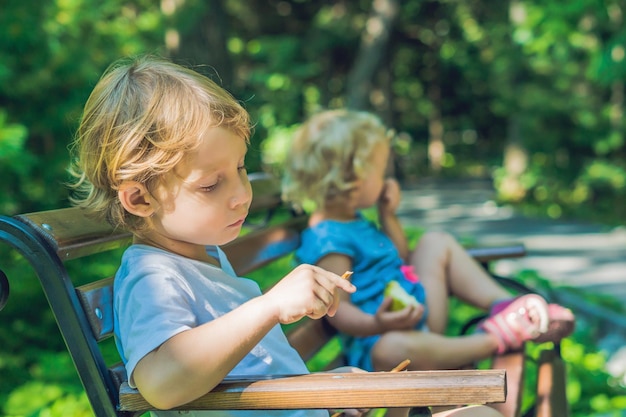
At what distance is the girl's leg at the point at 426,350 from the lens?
2418 mm

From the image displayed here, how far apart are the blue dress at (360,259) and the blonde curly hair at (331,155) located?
0.42 feet

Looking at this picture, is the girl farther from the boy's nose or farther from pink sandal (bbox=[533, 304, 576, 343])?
the boy's nose

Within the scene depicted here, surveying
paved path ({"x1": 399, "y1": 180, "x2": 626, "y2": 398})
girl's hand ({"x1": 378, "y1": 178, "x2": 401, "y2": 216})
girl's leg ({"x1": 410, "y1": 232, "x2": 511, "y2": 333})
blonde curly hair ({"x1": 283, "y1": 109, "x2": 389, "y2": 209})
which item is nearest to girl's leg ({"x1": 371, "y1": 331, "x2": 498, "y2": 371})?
girl's leg ({"x1": 410, "y1": 232, "x2": 511, "y2": 333})

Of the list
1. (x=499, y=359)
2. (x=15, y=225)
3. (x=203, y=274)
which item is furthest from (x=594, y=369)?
(x=15, y=225)

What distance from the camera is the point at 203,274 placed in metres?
1.72

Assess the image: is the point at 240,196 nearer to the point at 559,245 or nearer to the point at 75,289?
the point at 75,289

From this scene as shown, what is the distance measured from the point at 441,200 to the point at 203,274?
655 inches

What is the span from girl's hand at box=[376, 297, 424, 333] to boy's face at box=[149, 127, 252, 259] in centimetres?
79

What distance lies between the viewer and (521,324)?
2623mm

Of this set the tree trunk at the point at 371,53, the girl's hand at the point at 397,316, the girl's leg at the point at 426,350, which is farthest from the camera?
the tree trunk at the point at 371,53

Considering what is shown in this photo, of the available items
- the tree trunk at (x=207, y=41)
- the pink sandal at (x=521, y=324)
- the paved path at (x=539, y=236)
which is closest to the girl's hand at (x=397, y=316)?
the pink sandal at (x=521, y=324)

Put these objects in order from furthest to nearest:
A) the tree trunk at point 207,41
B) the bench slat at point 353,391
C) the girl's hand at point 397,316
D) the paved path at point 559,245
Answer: the tree trunk at point 207,41
the paved path at point 559,245
the girl's hand at point 397,316
the bench slat at point 353,391

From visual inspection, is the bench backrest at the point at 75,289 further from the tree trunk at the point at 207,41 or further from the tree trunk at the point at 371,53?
the tree trunk at the point at 371,53

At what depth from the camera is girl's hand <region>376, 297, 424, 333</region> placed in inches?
91.0
